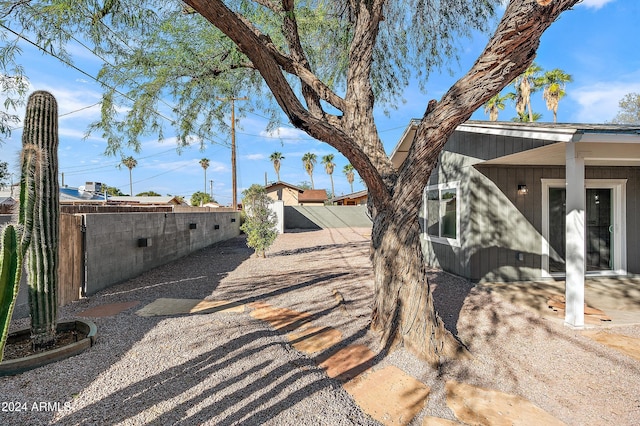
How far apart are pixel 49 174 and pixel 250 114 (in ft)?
15.2

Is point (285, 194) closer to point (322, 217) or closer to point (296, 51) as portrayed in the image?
point (322, 217)

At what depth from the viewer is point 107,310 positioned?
15.3ft

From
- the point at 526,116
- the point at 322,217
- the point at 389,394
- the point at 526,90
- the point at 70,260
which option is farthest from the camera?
the point at 322,217

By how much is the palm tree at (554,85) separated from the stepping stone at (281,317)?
24046mm

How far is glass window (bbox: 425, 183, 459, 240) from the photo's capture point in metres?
7.38

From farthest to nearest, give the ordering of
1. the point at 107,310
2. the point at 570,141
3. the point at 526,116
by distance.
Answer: the point at 526,116
the point at 107,310
the point at 570,141

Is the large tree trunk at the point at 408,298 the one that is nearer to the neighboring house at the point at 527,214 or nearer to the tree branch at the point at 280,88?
the tree branch at the point at 280,88

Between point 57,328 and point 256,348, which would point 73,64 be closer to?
point 57,328

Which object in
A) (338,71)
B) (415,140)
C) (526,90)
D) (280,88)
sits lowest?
(415,140)

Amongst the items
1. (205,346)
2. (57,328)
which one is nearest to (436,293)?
(205,346)

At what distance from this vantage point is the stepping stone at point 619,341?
11.3 ft

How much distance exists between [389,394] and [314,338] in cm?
124

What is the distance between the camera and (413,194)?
3283mm

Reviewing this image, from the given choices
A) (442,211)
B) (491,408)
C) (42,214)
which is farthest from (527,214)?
(42,214)
